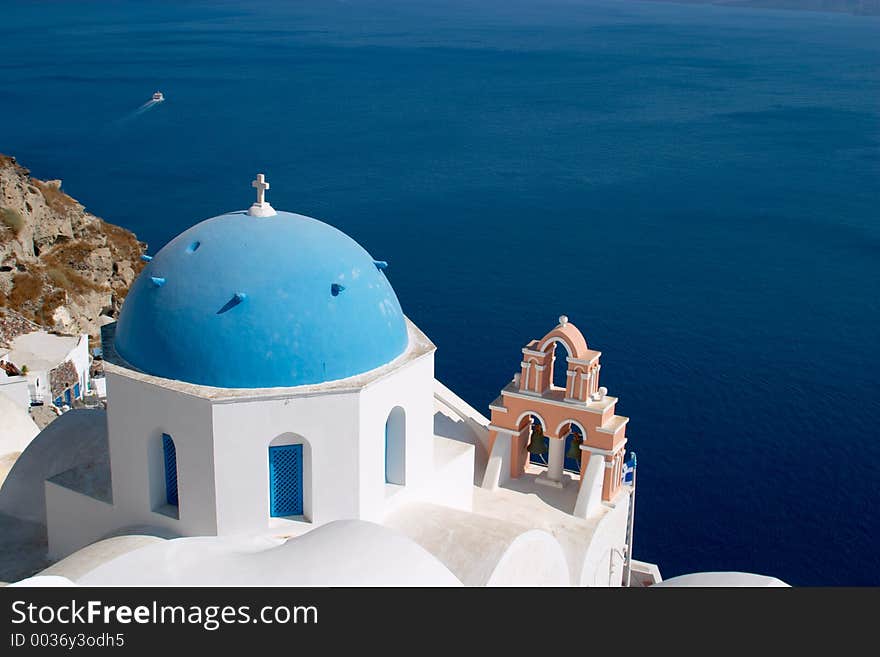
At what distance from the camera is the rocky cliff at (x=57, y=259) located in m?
38.7

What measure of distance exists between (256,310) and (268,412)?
1288 millimetres

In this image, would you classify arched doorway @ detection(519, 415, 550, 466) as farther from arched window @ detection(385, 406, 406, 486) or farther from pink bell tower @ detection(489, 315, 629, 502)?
arched window @ detection(385, 406, 406, 486)

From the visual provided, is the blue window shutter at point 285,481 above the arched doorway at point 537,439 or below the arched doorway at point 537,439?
above

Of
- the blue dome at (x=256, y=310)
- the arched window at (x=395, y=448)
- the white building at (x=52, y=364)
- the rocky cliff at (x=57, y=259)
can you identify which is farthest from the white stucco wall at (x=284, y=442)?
the rocky cliff at (x=57, y=259)

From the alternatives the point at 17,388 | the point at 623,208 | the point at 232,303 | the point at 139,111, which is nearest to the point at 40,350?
the point at 17,388

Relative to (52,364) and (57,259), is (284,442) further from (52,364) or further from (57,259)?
(57,259)

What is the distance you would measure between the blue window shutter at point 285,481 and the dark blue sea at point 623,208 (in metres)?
15.9

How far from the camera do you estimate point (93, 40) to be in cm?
13888

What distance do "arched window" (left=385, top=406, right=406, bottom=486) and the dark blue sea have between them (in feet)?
48.1

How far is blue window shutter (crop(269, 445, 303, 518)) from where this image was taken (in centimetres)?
1268

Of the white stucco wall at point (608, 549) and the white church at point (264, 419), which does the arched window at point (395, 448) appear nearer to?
the white church at point (264, 419)

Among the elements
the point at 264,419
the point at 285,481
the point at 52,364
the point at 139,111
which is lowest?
the point at 52,364

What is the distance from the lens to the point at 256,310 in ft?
40.2

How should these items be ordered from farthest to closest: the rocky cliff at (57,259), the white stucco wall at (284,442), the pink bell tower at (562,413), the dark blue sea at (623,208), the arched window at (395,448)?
the rocky cliff at (57,259) → the dark blue sea at (623,208) → the pink bell tower at (562,413) → the arched window at (395,448) → the white stucco wall at (284,442)
